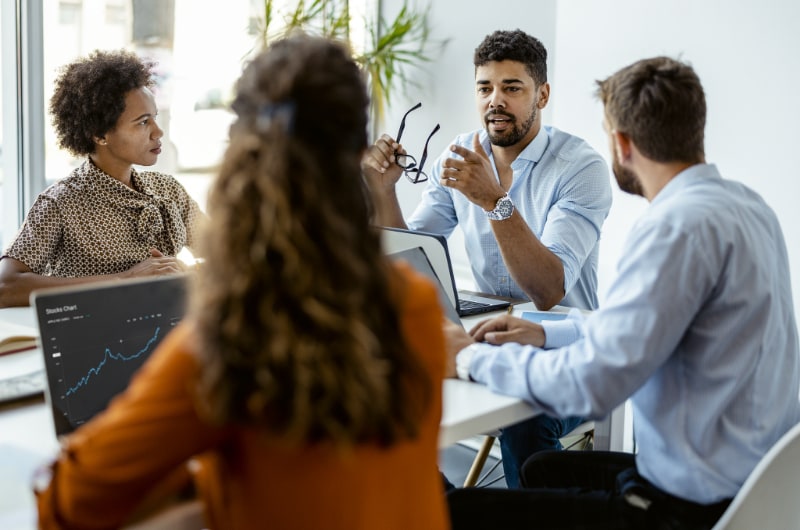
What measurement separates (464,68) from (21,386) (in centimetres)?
317

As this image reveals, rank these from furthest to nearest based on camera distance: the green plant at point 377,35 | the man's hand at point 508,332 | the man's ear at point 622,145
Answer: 1. the green plant at point 377,35
2. the man's hand at point 508,332
3. the man's ear at point 622,145

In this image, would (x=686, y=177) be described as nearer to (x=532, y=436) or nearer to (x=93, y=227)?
(x=532, y=436)

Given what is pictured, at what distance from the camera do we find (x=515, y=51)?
2.75 meters

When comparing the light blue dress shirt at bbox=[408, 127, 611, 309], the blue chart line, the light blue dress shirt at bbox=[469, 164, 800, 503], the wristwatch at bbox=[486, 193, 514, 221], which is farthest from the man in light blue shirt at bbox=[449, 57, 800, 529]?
the light blue dress shirt at bbox=[408, 127, 611, 309]

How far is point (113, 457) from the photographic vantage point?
85cm

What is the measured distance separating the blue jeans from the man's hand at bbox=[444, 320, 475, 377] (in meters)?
0.50

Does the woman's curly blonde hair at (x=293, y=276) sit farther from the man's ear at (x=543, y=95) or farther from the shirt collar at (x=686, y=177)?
the man's ear at (x=543, y=95)

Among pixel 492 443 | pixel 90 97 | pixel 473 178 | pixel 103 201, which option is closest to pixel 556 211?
pixel 473 178

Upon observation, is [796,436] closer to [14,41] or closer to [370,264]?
[370,264]

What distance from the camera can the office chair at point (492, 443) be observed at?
Result: 2.29 m

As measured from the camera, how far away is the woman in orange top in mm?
828

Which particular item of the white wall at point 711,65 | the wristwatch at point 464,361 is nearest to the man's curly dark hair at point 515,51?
the white wall at point 711,65

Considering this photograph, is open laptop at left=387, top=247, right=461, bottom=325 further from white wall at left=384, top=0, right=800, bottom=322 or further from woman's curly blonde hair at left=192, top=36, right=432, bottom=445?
white wall at left=384, top=0, right=800, bottom=322

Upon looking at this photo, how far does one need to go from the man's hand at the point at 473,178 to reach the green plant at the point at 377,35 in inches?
78.0
